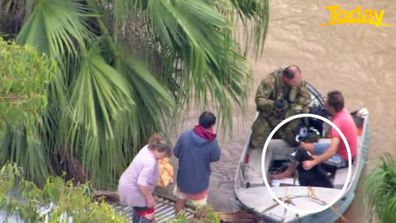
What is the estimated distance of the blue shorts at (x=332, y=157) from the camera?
12.1 m

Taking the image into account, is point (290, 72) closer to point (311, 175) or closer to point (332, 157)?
point (332, 157)

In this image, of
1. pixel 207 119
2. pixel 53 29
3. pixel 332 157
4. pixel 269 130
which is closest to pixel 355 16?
pixel 269 130

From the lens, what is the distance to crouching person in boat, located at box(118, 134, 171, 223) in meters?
10.3

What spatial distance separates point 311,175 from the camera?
12.0 metres

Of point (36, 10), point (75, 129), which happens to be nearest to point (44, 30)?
point (36, 10)

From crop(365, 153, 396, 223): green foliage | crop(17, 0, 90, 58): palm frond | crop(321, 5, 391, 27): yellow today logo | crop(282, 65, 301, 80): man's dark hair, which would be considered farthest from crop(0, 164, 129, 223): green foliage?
crop(321, 5, 391, 27): yellow today logo

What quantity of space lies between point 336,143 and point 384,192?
113 inches

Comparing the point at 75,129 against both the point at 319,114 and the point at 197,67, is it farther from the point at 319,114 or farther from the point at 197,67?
the point at 319,114

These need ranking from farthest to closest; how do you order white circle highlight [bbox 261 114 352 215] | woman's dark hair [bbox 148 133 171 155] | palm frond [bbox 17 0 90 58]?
white circle highlight [bbox 261 114 352 215] < woman's dark hair [bbox 148 133 171 155] < palm frond [bbox 17 0 90 58]

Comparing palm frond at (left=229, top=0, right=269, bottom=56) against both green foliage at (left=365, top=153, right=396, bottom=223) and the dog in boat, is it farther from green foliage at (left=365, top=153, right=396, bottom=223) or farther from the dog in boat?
green foliage at (left=365, top=153, right=396, bottom=223)

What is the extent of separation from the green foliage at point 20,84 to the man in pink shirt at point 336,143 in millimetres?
6094

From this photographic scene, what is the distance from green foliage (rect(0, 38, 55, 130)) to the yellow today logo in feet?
36.7

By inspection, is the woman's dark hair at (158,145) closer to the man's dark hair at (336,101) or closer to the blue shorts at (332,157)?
the blue shorts at (332,157)

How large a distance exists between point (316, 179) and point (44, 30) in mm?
3467
